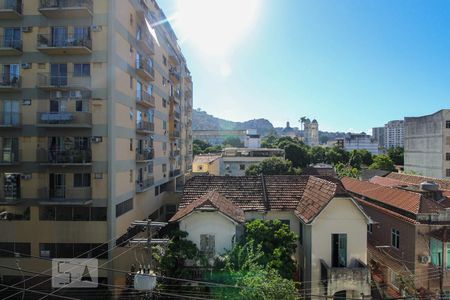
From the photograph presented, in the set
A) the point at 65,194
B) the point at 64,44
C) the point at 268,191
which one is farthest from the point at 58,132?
the point at 268,191

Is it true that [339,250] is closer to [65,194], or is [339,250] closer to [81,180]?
[81,180]

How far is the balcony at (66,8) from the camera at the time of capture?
20156mm

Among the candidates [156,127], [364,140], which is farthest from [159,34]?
[364,140]

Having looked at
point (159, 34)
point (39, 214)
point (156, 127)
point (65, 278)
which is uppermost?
point (159, 34)

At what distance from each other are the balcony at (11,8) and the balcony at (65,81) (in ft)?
13.8

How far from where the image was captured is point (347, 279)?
16156mm

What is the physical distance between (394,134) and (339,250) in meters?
194

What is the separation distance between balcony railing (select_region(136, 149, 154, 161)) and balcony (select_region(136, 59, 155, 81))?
6370mm

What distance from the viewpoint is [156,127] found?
3125 cm

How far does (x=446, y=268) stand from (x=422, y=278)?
5.16 ft

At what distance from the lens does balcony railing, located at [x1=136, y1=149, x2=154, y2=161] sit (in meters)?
25.4

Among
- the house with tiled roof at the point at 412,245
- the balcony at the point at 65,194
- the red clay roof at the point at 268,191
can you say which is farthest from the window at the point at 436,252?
the balcony at the point at 65,194

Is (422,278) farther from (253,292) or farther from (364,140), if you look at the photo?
(364,140)

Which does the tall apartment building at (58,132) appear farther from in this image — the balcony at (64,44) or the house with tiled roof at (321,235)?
the house with tiled roof at (321,235)
